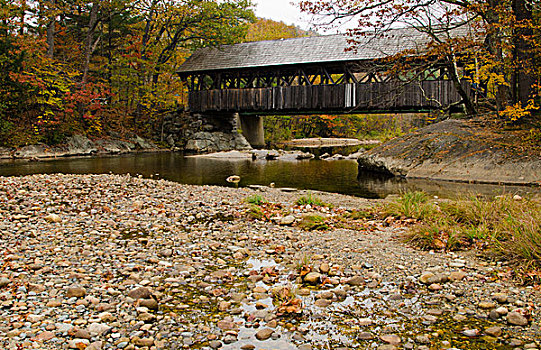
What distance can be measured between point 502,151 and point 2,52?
62.8ft

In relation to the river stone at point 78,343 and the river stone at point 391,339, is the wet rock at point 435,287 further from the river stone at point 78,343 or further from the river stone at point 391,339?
the river stone at point 78,343

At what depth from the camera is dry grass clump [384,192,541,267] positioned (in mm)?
3215

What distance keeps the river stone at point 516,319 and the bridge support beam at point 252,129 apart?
82.3 ft

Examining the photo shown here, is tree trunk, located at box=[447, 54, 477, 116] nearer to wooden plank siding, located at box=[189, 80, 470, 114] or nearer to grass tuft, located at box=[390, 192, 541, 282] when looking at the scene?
wooden plank siding, located at box=[189, 80, 470, 114]

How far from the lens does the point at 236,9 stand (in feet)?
82.0

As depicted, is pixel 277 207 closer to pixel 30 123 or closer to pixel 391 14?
pixel 391 14

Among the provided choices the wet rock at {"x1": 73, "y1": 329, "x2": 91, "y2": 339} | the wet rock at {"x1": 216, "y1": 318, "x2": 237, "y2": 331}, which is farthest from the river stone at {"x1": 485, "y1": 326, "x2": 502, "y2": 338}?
the wet rock at {"x1": 73, "y1": 329, "x2": 91, "y2": 339}

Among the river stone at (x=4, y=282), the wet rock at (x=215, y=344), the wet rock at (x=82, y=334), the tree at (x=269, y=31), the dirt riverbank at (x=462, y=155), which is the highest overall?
the tree at (x=269, y=31)

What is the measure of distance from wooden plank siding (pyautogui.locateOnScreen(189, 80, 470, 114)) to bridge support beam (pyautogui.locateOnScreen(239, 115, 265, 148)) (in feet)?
11.1

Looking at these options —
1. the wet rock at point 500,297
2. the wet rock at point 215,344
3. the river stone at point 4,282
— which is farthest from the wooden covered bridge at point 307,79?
the wet rock at point 215,344

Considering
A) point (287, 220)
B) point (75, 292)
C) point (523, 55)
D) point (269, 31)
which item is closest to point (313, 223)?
point (287, 220)

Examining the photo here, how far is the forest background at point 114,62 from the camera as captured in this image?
9.63 meters

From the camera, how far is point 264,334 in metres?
2.37

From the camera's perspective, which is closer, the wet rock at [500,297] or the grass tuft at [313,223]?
the wet rock at [500,297]
